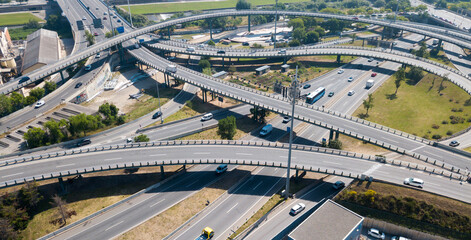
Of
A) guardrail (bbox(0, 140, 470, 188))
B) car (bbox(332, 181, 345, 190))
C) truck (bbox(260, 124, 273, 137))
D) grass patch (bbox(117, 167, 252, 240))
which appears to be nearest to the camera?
grass patch (bbox(117, 167, 252, 240))

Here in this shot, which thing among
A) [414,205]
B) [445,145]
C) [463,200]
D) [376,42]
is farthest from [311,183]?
[376,42]

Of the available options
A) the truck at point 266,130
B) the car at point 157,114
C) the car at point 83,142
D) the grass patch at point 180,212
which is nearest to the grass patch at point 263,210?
the grass patch at point 180,212

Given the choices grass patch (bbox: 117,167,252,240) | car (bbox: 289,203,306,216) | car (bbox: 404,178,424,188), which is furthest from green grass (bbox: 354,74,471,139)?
grass patch (bbox: 117,167,252,240)

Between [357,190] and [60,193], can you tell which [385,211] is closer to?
[357,190]

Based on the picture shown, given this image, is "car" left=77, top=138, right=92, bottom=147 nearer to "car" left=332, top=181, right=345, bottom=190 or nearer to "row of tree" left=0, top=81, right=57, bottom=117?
"row of tree" left=0, top=81, right=57, bottom=117

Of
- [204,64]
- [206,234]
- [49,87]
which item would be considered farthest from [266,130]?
[49,87]

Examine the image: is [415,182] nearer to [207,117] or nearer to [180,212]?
[180,212]

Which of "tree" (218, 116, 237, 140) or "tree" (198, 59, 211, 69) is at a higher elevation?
"tree" (198, 59, 211, 69)
